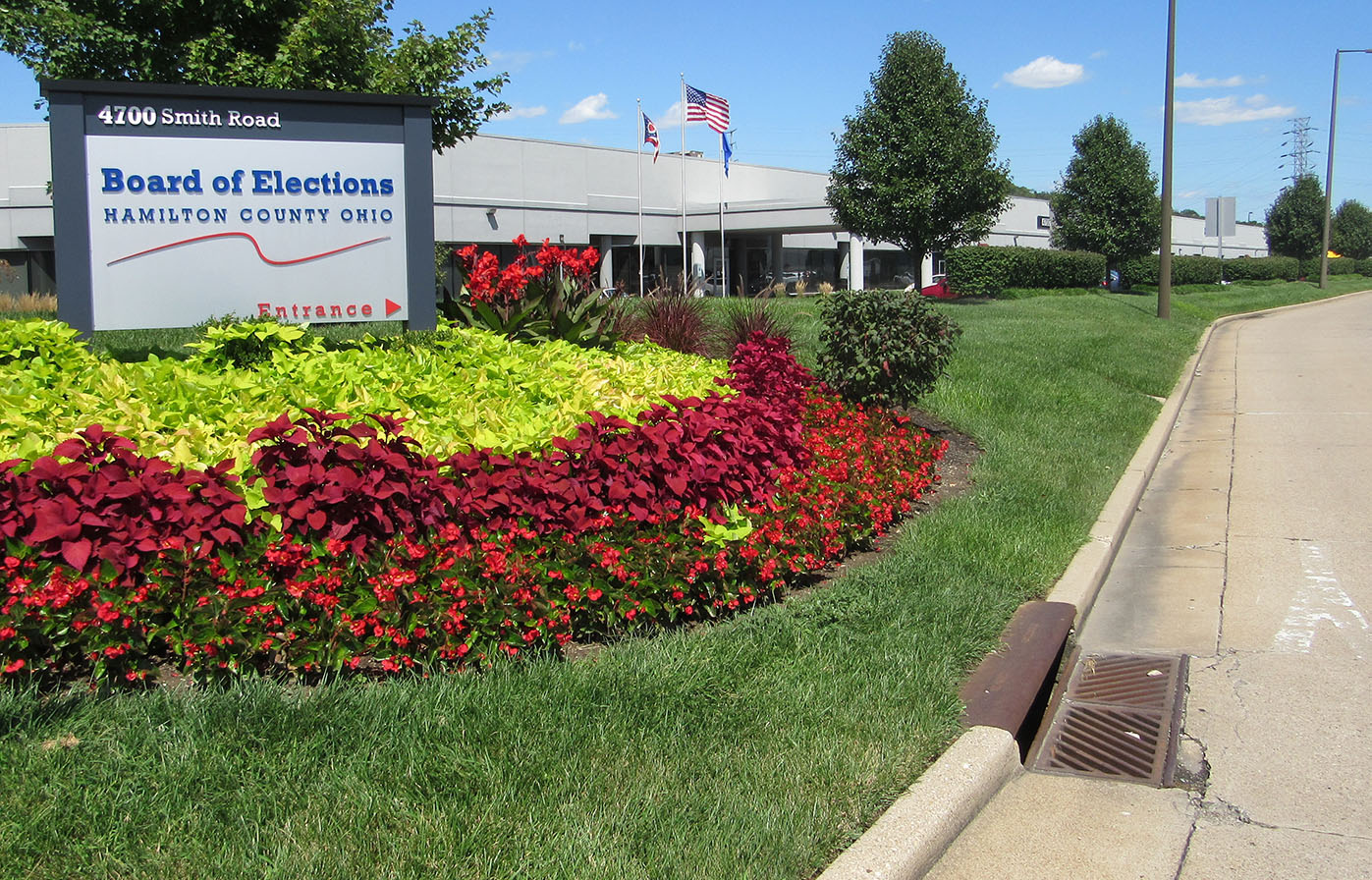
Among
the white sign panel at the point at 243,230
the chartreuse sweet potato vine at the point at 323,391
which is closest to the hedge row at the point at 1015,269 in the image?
the white sign panel at the point at 243,230

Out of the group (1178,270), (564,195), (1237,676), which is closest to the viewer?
(1237,676)

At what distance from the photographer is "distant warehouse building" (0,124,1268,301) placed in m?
35.6

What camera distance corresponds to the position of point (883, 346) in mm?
8719

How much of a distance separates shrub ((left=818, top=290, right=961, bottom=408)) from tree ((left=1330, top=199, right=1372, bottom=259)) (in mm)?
103102

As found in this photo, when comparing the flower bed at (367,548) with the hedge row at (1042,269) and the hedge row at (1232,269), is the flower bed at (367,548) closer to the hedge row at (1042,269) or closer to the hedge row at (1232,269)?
the hedge row at (1042,269)

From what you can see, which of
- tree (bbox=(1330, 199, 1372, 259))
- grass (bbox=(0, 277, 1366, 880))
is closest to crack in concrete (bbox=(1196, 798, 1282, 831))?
grass (bbox=(0, 277, 1366, 880))

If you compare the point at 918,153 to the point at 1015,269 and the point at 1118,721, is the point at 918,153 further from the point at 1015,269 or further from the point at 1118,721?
the point at 1118,721

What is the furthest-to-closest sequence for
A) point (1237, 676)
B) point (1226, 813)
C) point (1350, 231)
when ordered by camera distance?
1. point (1350, 231)
2. point (1237, 676)
3. point (1226, 813)

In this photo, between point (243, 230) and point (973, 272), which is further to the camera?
point (973, 272)

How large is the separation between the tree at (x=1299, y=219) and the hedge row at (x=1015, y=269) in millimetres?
40563

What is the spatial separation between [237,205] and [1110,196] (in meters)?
43.7

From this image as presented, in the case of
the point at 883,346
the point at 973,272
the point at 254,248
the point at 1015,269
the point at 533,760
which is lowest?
the point at 533,760

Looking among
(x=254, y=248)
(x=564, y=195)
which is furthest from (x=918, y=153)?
(x=254, y=248)

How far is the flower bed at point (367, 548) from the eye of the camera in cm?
402
